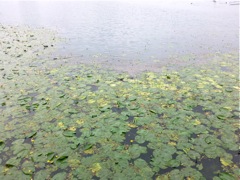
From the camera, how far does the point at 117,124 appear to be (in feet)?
27.5

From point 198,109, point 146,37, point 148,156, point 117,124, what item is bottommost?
point 148,156

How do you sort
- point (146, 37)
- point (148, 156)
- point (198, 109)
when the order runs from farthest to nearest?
point (146, 37) < point (198, 109) < point (148, 156)

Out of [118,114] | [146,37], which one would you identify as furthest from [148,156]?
[146,37]

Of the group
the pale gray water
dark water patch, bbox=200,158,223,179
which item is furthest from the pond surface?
the pale gray water

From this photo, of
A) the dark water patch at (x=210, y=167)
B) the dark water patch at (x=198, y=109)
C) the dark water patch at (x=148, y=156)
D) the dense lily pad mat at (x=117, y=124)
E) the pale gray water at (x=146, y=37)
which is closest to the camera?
the dark water patch at (x=210, y=167)

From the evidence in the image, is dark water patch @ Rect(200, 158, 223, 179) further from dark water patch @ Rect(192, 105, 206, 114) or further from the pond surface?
dark water patch @ Rect(192, 105, 206, 114)

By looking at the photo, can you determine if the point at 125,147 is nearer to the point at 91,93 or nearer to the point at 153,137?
the point at 153,137

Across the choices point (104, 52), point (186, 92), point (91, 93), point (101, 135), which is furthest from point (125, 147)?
point (104, 52)

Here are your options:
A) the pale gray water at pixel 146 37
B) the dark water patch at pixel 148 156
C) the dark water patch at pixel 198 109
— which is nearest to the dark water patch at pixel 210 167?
the dark water patch at pixel 148 156

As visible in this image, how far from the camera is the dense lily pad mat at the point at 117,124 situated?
6.46 m

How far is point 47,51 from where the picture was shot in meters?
18.2

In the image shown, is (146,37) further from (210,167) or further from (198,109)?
(210,167)

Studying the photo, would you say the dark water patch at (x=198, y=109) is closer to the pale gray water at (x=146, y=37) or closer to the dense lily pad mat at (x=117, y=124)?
the dense lily pad mat at (x=117, y=124)

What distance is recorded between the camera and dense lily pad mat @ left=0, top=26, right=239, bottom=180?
21.2ft
